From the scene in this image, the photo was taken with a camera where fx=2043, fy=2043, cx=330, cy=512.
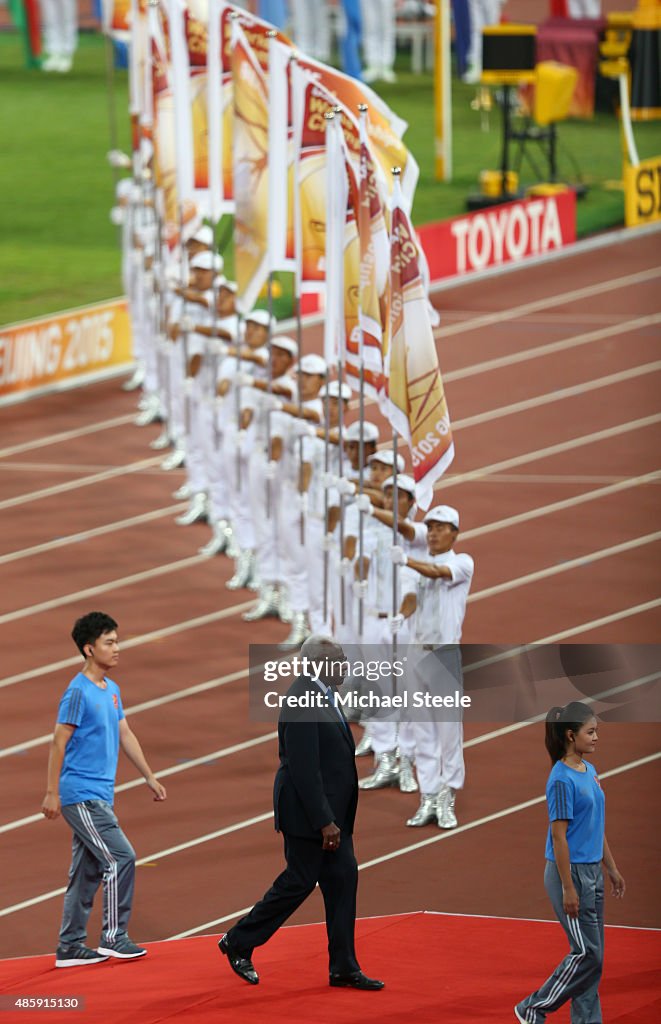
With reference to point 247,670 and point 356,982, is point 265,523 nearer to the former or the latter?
point 247,670

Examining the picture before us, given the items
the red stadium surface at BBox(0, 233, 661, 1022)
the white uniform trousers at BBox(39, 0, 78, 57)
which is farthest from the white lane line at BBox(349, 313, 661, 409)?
the white uniform trousers at BBox(39, 0, 78, 57)

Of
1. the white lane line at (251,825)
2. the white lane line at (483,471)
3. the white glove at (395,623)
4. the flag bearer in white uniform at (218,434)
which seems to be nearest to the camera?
the white lane line at (251,825)

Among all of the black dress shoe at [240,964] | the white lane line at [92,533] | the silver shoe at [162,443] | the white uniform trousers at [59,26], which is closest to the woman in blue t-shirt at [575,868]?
the black dress shoe at [240,964]

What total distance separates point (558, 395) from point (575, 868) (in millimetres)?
11795

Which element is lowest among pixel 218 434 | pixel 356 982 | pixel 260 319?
pixel 356 982

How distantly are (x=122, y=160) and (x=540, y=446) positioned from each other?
505 cm

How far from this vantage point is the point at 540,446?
17.6 meters

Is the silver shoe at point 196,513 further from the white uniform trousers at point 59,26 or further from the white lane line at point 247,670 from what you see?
the white uniform trousers at point 59,26

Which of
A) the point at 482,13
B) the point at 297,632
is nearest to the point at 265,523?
the point at 297,632

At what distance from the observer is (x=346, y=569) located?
38.7 feet

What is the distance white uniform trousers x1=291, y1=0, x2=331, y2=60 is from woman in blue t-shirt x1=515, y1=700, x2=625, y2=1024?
26275mm

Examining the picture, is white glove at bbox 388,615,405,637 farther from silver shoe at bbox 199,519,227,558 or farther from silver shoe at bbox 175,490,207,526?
silver shoe at bbox 175,490,207,526

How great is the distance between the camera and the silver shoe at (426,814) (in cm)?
1045

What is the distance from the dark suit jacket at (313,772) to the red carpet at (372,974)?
64 centimetres
